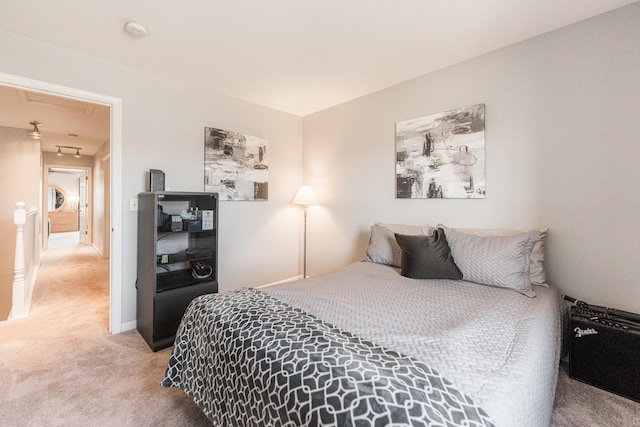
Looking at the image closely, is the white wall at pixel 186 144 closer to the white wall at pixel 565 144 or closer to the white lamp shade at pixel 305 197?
the white lamp shade at pixel 305 197

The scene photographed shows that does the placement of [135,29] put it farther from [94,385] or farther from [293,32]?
[94,385]

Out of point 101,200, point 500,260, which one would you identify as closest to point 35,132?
point 101,200

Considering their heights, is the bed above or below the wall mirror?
below

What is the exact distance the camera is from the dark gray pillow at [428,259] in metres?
2.03

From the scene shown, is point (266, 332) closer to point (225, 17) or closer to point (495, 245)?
point (495, 245)

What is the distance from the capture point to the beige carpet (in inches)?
58.4

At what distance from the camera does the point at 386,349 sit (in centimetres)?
104

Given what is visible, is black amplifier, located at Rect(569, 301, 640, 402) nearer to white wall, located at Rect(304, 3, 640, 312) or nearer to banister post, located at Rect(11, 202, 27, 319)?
white wall, located at Rect(304, 3, 640, 312)

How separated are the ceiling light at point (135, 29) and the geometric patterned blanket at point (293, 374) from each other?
6.35 ft

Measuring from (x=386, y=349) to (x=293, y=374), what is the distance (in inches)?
14.1

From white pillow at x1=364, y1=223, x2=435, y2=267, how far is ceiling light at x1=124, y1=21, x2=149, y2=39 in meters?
2.48

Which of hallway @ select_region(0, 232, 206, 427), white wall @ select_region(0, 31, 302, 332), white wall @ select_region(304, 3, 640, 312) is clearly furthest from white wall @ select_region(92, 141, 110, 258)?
white wall @ select_region(304, 3, 640, 312)

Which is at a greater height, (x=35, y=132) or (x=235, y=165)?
(x=35, y=132)

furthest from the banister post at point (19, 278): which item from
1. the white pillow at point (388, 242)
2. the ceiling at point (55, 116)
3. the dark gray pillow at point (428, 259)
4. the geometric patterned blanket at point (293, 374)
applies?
the dark gray pillow at point (428, 259)
